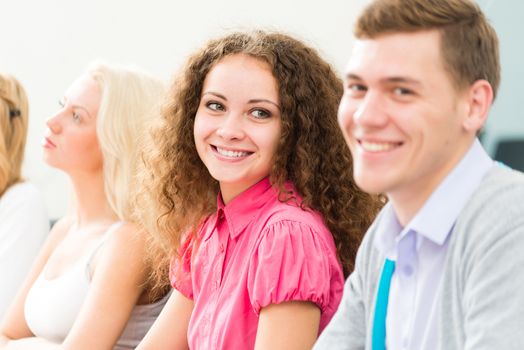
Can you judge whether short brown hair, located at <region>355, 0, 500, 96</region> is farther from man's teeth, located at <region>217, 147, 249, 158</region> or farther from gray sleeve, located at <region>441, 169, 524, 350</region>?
man's teeth, located at <region>217, 147, 249, 158</region>

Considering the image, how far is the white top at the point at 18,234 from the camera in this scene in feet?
9.00

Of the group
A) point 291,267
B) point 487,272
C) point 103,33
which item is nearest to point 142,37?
point 103,33

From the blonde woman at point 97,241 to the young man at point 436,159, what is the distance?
1078 millimetres

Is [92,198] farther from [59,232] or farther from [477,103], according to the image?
[477,103]

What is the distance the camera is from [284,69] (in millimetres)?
1828

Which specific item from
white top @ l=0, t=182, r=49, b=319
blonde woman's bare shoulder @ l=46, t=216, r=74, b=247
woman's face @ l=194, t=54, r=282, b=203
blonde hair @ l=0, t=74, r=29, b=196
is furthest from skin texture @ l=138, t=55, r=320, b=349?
blonde hair @ l=0, t=74, r=29, b=196

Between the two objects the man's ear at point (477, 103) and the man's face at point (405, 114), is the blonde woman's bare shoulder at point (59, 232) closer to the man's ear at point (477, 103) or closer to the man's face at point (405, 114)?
the man's face at point (405, 114)

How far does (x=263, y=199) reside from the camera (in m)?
1.82

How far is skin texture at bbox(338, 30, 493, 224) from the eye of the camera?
1172mm

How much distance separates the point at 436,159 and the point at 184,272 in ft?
3.12

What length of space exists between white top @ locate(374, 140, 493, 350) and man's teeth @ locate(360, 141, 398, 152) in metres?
0.10

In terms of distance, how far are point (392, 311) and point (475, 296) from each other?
206mm

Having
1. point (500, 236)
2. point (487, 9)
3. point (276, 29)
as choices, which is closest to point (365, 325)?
point (500, 236)

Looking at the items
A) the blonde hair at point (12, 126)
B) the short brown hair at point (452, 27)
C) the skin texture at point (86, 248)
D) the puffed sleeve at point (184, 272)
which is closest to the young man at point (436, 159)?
the short brown hair at point (452, 27)
